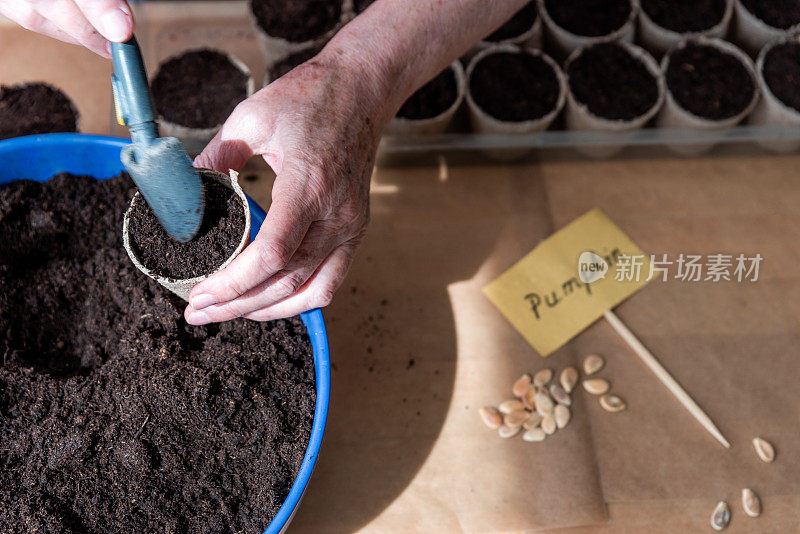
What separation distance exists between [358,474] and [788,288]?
787 mm

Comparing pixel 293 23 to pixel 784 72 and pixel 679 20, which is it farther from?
pixel 784 72

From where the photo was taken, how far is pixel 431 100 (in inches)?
47.8

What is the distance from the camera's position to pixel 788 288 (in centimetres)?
111

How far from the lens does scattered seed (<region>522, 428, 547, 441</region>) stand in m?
0.98

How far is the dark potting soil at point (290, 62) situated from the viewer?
1246mm

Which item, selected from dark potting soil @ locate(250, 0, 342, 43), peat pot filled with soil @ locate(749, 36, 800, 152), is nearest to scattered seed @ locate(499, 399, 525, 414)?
peat pot filled with soil @ locate(749, 36, 800, 152)

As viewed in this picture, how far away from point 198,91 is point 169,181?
694 millimetres

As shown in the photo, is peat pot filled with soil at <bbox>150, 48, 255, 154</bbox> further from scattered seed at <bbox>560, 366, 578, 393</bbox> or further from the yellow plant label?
scattered seed at <bbox>560, 366, 578, 393</bbox>

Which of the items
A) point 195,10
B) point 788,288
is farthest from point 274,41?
point 788,288

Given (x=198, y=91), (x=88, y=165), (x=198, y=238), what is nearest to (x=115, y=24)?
(x=198, y=238)

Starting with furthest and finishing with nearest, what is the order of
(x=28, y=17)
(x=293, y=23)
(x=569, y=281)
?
(x=293, y=23) < (x=569, y=281) < (x=28, y=17)

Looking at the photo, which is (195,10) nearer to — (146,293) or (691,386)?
(146,293)

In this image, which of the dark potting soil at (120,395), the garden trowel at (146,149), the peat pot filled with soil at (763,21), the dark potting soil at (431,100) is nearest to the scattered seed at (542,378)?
the dark potting soil at (120,395)

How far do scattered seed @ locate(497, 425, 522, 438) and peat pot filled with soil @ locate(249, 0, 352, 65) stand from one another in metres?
0.80
